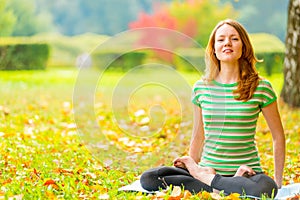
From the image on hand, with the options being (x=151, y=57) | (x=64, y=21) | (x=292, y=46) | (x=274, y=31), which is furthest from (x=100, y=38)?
(x=151, y=57)

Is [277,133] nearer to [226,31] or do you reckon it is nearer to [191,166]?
[191,166]

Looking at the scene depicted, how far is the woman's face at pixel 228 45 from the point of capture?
2998 mm

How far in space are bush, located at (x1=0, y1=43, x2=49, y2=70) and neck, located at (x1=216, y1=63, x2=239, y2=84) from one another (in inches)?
436

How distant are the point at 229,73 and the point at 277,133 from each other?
415 mm

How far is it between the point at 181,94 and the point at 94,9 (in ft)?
79.3

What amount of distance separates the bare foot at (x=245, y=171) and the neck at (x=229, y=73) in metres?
0.49

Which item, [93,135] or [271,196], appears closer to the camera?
[271,196]

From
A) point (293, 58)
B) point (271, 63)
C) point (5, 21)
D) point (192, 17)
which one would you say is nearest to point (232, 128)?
point (293, 58)

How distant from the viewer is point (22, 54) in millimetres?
13805

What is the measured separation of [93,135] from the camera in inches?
147

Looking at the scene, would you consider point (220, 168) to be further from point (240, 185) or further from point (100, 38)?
point (100, 38)

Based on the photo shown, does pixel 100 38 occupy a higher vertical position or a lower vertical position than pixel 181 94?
lower

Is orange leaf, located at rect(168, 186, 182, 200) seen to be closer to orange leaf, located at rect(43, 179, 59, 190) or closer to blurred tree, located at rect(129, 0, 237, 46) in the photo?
orange leaf, located at rect(43, 179, 59, 190)

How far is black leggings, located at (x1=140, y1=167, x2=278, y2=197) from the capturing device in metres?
2.80
